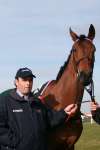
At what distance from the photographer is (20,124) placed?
7262 millimetres

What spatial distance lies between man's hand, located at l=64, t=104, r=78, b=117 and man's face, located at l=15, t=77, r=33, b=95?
1.00 metres

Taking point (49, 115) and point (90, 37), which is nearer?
point (49, 115)

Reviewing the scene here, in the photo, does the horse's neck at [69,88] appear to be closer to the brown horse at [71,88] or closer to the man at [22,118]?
the brown horse at [71,88]

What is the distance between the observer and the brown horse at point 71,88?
8.73m

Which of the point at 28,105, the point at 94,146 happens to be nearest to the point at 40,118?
the point at 28,105

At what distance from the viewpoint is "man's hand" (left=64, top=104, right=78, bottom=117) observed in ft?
27.2

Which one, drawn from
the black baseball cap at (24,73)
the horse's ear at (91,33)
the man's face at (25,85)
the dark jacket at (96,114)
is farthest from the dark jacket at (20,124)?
the horse's ear at (91,33)

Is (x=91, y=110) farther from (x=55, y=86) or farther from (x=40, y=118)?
(x=40, y=118)

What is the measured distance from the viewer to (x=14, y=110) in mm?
7305

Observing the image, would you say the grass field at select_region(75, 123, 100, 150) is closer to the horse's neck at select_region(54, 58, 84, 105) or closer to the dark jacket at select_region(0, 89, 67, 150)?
the horse's neck at select_region(54, 58, 84, 105)

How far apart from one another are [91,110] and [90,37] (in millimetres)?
1266

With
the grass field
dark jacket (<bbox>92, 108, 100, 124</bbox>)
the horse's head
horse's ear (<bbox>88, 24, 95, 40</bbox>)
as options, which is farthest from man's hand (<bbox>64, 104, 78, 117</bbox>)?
the grass field

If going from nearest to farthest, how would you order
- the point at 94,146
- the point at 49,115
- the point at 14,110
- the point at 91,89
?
1. the point at 14,110
2. the point at 49,115
3. the point at 91,89
4. the point at 94,146

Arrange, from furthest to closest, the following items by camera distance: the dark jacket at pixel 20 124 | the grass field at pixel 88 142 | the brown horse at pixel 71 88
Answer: the grass field at pixel 88 142 < the brown horse at pixel 71 88 < the dark jacket at pixel 20 124
